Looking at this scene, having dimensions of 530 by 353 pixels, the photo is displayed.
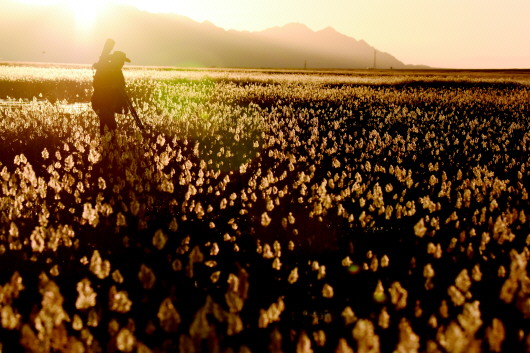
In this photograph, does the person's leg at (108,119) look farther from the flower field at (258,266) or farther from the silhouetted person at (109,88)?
the flower field at (258,266)

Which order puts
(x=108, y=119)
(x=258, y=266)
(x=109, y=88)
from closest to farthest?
(x=258, y=266) < (x=109, y=88) < (x=108, y=119)

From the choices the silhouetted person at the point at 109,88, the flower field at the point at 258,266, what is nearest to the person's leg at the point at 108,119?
the silhouetted person at the point at 109,88

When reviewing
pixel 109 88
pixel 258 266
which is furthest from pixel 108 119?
pixel 258 266

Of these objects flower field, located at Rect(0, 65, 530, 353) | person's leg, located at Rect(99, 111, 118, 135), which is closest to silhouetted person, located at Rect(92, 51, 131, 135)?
person's leg, located at Rect(99, 111, 118, 135)

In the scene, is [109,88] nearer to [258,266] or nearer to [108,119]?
[108,119]

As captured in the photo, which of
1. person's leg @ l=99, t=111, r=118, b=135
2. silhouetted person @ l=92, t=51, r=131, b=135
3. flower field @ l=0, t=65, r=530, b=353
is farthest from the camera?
person's leg @ l=99, t=111, r=118, b=135

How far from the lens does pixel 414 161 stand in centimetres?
1029

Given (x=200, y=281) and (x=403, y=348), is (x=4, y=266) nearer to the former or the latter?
(x=200, y=281)

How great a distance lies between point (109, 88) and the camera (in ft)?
34.4

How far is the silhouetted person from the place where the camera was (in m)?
10.4

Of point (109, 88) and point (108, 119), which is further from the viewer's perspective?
point (108, 119)

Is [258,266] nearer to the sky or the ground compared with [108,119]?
nearer to the ground

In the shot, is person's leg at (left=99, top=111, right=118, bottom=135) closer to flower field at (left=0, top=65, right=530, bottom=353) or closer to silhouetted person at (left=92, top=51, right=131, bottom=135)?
silhouetted person at (left=92, top=51, right=131, bottom=135)

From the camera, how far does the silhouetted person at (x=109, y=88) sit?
1036cm
